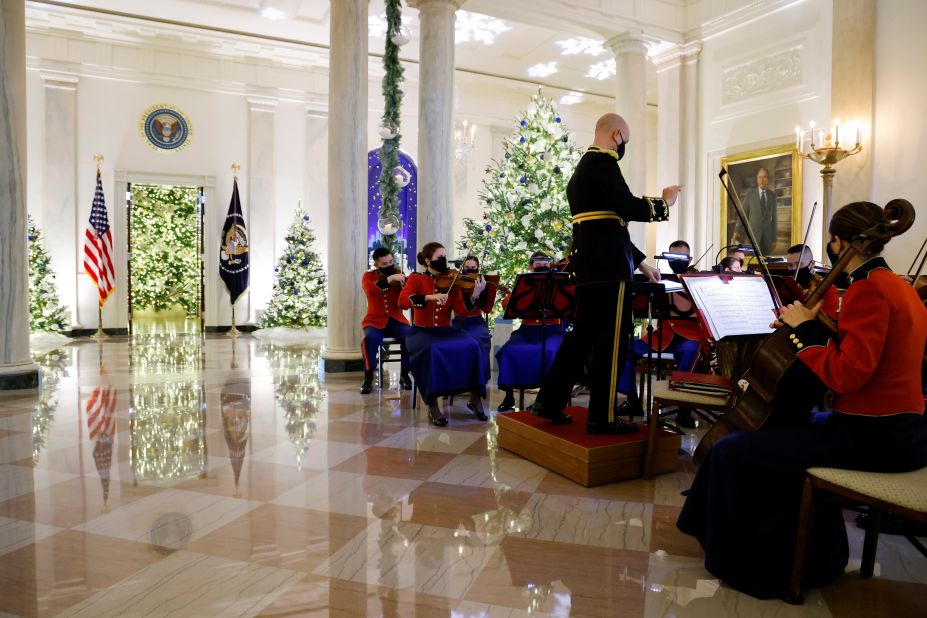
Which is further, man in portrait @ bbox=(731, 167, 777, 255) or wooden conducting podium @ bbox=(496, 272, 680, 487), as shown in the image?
man in portrait @ bbox=(731, 167, 777, 255)

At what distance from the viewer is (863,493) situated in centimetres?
207

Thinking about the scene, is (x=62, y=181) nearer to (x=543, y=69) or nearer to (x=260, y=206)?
(x=260, y=206)

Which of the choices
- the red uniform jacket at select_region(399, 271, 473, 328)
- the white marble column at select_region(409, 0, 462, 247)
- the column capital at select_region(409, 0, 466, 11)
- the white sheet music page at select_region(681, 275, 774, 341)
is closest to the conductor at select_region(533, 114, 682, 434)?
the white sheet music page at select_region(681, 275, 774, 341)

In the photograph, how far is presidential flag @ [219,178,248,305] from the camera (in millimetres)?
13719

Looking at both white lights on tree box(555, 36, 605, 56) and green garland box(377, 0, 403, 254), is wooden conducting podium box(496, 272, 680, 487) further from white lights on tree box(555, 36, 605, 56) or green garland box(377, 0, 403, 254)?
white lights on tree box(555, 36, 605, 56)

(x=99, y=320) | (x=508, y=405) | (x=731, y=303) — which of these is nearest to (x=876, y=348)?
(x=731, y=303)

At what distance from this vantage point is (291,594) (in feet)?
7.77

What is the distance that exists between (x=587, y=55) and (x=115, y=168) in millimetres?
10678

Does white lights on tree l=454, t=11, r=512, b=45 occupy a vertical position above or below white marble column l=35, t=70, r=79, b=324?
above

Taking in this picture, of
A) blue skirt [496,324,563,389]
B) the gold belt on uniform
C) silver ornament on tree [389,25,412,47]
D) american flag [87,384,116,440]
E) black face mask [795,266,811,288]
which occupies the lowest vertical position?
american flag [87,384,116,440]

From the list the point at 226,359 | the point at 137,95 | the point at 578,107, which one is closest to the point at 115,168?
the point at 137,95

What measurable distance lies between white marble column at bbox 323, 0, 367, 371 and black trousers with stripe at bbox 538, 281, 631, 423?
14.6 ft

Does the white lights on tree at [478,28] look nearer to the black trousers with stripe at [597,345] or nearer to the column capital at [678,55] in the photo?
the column capital at [678,55]

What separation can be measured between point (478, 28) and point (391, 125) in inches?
276
